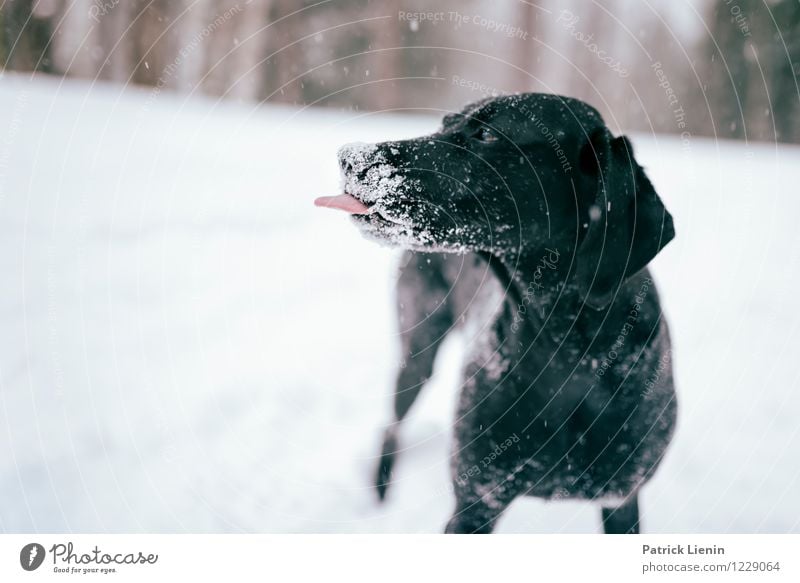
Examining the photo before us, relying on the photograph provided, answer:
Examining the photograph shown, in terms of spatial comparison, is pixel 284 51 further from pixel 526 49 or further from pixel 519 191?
pixel 519 191

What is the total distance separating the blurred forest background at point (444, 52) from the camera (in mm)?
6277

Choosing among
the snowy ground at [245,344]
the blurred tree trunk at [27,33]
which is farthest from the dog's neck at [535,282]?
the blurred tree trunk at [27,33]

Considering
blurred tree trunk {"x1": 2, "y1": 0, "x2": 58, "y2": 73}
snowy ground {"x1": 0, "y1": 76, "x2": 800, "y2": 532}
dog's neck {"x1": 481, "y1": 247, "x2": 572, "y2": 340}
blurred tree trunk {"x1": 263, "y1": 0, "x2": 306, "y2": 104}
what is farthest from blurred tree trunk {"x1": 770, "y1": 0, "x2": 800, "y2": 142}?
blurred tree trunk {"x1": 2, "y1": 0, "x2": 58, "y2": 73}

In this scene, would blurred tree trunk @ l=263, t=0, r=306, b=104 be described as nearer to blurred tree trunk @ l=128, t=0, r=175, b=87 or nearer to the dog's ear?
blurred tree trunk @ l=128, t=0, r=175, b=87

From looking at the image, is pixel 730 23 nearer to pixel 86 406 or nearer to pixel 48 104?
pixel 48 104

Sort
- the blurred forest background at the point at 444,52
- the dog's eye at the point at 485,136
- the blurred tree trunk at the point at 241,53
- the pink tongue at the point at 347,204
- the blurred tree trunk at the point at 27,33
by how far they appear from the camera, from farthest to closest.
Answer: the blurred tree trunk at the point at 241,53, the blurred forest background at the point at 444,52, the blurred tree trunk at the point at 27,33, the dog's eye at the point at 485,136, the pink tongue at the point at 347,204

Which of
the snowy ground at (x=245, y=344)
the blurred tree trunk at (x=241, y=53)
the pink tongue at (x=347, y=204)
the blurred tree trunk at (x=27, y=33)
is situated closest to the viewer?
the pink tongue at (x=347, y=204)

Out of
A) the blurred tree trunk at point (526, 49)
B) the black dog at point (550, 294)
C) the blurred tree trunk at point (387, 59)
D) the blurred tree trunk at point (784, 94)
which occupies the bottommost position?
the black dog at point (550, 294)

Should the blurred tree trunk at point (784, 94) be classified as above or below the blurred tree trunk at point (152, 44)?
below

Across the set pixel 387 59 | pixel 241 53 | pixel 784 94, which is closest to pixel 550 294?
pixel 387 59

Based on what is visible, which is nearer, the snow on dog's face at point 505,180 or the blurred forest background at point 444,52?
the snow on dog's face at point 505,180

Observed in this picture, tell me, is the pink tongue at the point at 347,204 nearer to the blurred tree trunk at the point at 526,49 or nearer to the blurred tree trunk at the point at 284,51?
the blurred tree trunk at the point at 526,49

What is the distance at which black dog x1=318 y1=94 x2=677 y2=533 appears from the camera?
71.9 inches

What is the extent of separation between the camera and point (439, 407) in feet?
11.3
